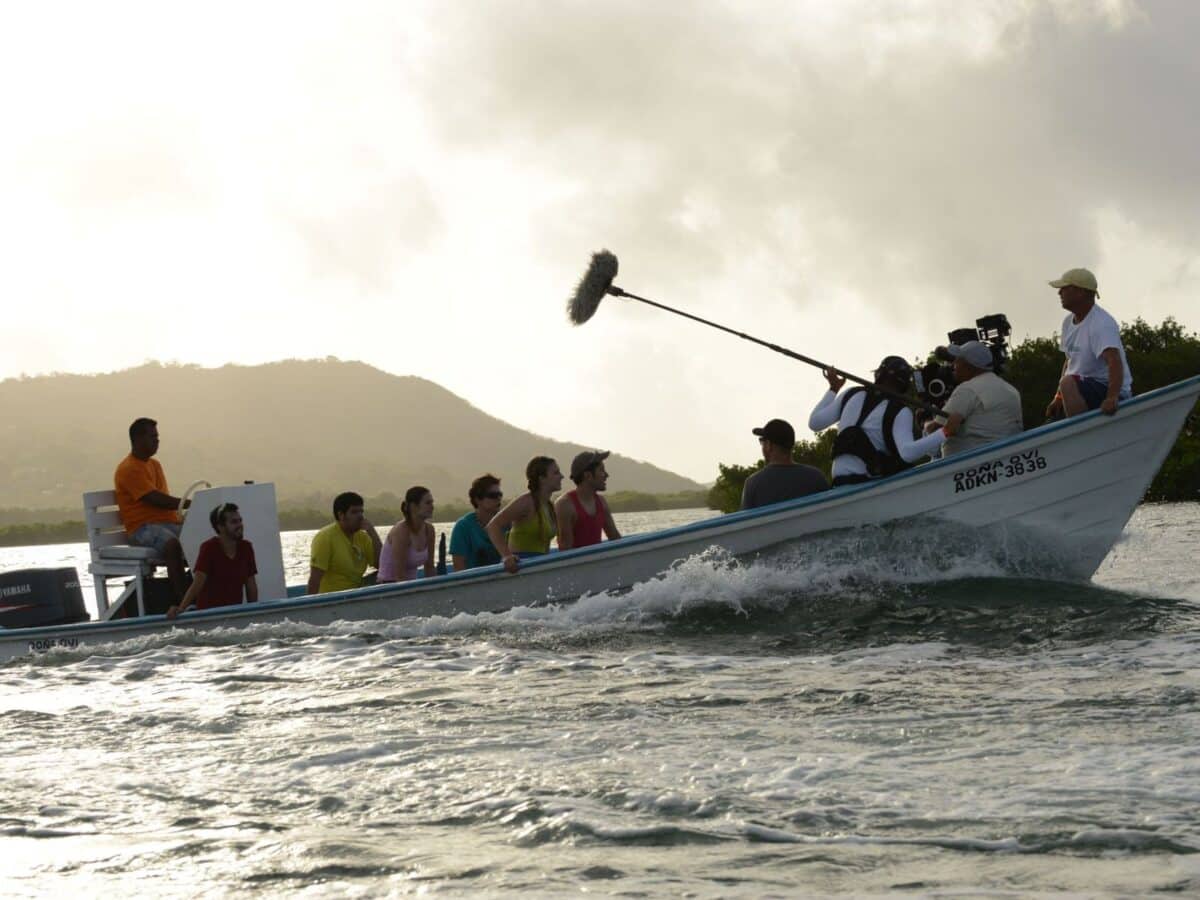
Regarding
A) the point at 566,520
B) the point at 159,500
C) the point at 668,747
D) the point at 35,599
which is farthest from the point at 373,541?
the point at 668,747

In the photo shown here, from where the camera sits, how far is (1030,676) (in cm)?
741

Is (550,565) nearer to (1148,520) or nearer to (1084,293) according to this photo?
(1084,293)

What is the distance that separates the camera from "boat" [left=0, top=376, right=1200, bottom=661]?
33.4 feet

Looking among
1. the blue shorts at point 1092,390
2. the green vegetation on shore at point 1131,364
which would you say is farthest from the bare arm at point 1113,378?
the green vegetation on shore at point 1131,364

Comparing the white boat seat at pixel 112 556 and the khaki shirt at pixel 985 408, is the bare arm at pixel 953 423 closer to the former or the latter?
the khaki shirt at pixel 985 408

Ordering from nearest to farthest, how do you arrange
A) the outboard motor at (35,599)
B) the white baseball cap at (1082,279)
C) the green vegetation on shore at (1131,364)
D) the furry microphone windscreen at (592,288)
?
the white baseball cap at (1082,279), the furry microphone windscreen at (592,288), the outboard motor at (35,599), the green vegetation on shore at (1131,364)

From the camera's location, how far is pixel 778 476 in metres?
10.6

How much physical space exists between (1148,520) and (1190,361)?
24.8 metres

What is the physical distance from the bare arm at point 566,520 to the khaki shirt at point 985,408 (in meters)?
2.84

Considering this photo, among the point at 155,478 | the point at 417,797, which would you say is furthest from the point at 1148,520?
the point at 417,797

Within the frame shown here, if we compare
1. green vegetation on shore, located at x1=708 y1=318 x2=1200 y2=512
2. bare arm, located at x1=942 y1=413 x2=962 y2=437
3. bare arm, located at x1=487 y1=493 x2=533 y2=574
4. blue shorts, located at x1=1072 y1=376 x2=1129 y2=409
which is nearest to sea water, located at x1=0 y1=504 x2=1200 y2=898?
bare arm, located at x1=487 y1=493 x2=533 y2=574

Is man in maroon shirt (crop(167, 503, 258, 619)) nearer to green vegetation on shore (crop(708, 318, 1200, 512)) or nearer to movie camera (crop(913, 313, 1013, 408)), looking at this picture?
movie camera (crop(913, 313, 1013, 408))

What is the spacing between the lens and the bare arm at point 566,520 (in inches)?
423

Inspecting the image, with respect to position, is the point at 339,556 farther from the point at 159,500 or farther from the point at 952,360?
the point at 952,360
